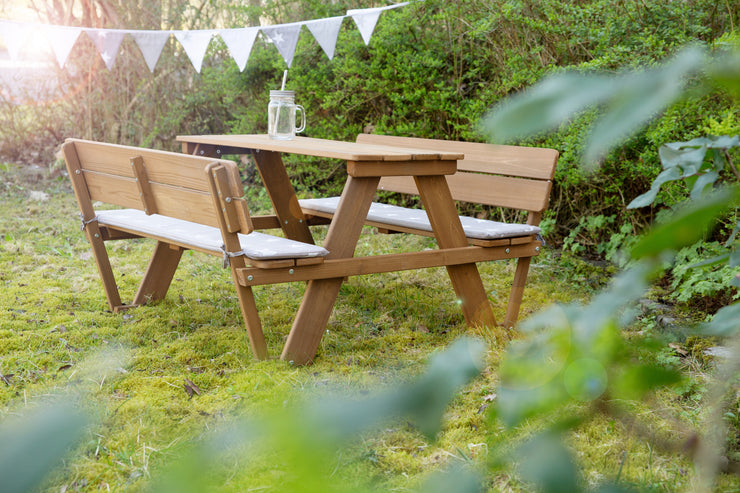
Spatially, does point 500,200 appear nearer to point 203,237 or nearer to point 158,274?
point 203,237

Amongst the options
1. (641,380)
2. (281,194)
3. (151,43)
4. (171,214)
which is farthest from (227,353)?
(151,43)

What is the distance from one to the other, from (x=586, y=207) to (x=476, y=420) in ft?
8.61

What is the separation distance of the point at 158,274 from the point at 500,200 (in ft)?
5.88

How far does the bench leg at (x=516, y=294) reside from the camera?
302cm

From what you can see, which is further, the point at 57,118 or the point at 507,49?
the point at 57,118

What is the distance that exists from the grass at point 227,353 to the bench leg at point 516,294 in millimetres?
219

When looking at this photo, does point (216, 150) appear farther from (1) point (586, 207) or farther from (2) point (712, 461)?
(2) point (712, 461)

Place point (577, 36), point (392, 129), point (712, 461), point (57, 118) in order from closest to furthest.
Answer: point (712, 461) → point (577, 36) → point (392, 129) → point (57, 118)

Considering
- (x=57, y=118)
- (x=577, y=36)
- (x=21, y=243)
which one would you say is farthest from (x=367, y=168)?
(x=57, y=118)

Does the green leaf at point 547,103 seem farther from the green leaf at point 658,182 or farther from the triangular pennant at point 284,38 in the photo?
the triangular pennant at point 284,38

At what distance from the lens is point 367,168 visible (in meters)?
2.54

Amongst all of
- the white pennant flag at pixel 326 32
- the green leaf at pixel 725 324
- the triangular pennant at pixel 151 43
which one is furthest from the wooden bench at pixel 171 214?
the triangular pennant at pixel 151 43

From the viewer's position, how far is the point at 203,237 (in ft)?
8.73

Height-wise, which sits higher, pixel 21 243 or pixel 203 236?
pixel 203 236
